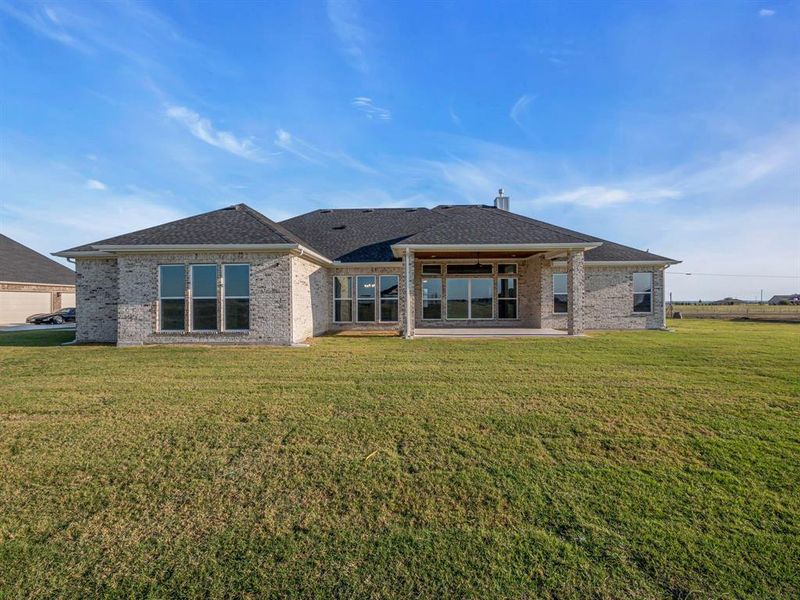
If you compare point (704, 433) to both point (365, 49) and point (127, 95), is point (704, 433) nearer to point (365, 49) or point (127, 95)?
point (365, 49)

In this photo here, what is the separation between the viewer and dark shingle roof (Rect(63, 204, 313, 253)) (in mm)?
11898

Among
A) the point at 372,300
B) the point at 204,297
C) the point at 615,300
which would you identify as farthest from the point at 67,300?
the point at 615,300

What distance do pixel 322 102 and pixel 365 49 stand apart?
289cm

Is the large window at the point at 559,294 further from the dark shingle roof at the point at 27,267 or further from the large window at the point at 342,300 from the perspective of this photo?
the dark shingle roof at the point at 27,267

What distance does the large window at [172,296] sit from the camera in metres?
12.2

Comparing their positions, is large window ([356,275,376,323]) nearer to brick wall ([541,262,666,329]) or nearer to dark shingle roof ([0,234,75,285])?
brick wall ([541,262,666,329])

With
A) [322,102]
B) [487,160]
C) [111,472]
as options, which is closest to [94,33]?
[322,102]

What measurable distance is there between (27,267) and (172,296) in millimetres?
22228

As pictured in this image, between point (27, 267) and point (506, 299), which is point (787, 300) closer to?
point (506, 299)

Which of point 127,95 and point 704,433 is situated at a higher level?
point 127,95

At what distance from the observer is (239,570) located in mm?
2613

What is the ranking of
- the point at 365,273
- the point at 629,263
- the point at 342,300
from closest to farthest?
the point at 629,263
the point at 365,273
the point at 342,300

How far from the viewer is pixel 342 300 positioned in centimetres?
1681

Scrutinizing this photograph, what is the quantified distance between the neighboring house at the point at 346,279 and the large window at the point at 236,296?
3cm
